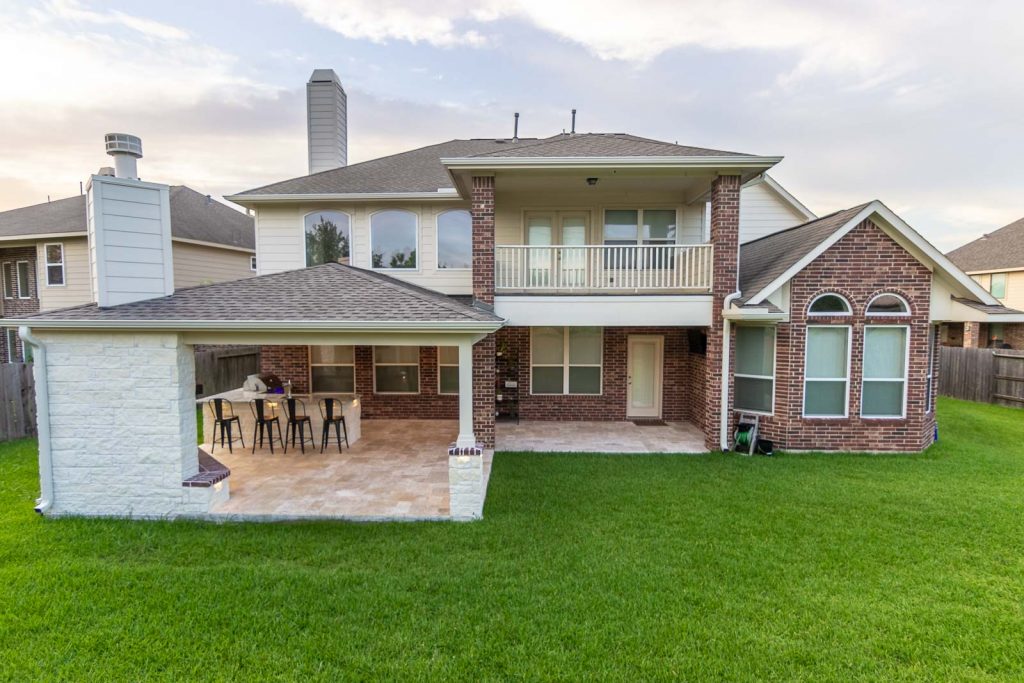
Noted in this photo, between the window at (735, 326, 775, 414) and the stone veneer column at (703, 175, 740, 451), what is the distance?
0.51m

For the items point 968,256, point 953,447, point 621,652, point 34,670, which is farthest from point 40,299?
point 968,256

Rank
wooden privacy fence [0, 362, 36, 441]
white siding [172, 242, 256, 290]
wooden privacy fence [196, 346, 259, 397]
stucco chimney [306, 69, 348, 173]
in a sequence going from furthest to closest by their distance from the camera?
white siding [172, 242, 256, 290], wooden privacy fence [196, 346, 259, 397], stucco chimney [306, 69, 348, 173], wooden privacy fence [0, 362, 36, 441]

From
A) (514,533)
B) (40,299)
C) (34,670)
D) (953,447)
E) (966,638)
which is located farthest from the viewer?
(40,299)

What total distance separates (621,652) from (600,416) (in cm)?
800

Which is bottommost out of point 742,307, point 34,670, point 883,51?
point 34,670

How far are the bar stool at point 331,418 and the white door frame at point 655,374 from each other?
666 cm

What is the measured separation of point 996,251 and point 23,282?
127ft

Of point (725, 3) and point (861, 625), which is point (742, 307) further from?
point (725, 3)

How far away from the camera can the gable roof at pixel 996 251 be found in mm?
18719

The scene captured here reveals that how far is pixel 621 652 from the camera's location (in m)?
3.46

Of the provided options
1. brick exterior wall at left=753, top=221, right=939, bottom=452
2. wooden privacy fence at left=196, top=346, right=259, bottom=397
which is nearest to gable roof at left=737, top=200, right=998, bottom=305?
brick exterior wall at left=753, top=221, right=939, bottom=452

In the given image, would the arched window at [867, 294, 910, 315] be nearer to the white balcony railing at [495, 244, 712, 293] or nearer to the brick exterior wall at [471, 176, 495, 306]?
the white balcony railing at [495, 244, 712, 293]

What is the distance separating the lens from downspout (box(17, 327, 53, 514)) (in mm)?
5758

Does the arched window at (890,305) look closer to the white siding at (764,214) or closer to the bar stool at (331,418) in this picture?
the white siding at (764,214)
